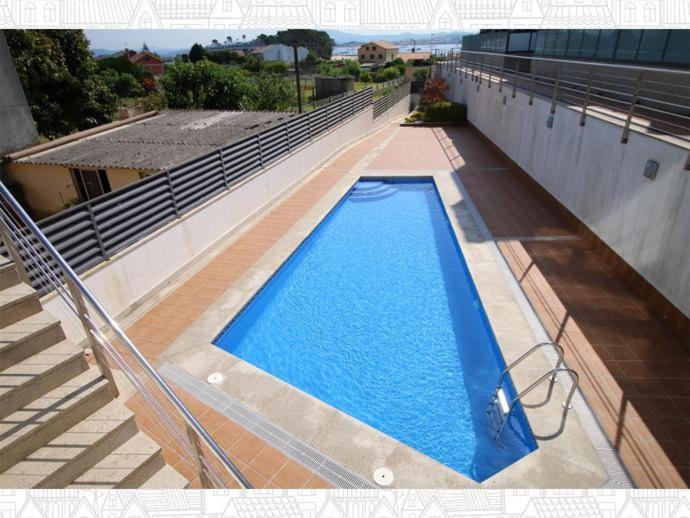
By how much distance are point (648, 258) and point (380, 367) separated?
4788mm

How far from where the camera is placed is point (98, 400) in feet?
11.0

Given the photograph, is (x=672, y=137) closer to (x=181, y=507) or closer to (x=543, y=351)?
(x=543, y=351)

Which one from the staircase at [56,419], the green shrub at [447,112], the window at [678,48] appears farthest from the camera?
the green shrub at [447,112]

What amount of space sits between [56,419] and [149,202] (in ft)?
17.1

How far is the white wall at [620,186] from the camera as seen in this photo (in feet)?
19.6

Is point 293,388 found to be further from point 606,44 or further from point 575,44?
point 575,44

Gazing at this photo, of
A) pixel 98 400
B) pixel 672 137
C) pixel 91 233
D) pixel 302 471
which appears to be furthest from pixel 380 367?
pixel 672 137

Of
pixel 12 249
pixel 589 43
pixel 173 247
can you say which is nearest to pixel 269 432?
pixel 12 249

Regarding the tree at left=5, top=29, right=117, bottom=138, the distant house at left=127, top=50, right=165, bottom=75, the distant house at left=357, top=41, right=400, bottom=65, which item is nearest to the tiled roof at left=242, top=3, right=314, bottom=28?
the tree at left=5, top=29, right=117, bottom=138

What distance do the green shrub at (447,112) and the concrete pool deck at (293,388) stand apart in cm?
1137

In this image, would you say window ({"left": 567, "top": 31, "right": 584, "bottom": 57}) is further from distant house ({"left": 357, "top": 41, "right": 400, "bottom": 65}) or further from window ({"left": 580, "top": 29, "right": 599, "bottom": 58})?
distant house ({"left": 357, "top": 41, "right": 400, "bottom": 65})

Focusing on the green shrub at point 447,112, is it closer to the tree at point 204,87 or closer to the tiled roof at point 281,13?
the tree at point 204,87

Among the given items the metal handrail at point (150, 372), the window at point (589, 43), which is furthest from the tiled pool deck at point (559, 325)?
the window at point (589, 43)

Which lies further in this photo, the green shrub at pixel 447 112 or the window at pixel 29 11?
the green shrub at pixel 447 112
